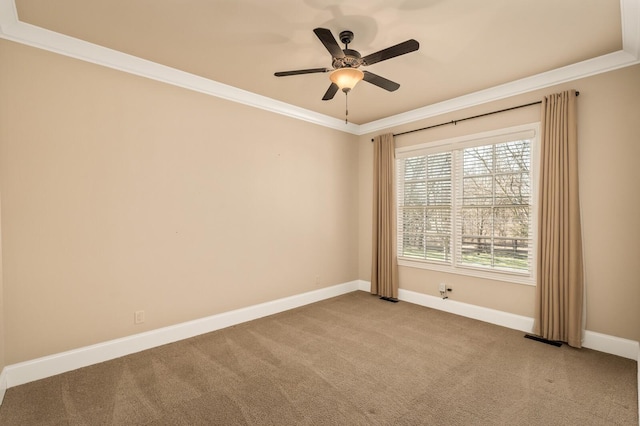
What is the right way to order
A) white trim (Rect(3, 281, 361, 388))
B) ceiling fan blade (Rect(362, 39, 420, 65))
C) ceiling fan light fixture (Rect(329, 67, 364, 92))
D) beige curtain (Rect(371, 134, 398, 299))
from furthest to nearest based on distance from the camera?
beige curtain (Rect(371, 134, 398, 299)) < white trim (Rect(3, 281, 361, 388)) < ceiling fan light fixture (Rect(329, 67, 364, 92)) < ceiling fan blade (Rect(362, 39, 420, 65))

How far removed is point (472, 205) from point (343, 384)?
2.87 meters

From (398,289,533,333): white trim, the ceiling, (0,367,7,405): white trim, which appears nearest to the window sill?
(398,289,533,333): white trim

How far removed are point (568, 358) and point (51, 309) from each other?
4.71 metres

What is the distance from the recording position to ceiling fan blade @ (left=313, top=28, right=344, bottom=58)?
2.08m

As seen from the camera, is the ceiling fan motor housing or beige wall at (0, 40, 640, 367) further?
beige wall at (0, 40, 640, 367)

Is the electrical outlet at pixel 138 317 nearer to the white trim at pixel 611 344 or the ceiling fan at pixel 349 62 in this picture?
the ceiling fan at pixel 349 62

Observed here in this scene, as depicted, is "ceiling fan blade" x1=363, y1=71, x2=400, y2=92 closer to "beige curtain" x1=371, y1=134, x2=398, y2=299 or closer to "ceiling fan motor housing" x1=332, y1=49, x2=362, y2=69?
"ceiling fan motor housing" x1=332, y1=49, x2=362, y2=69

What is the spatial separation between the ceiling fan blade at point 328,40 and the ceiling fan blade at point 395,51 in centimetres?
23

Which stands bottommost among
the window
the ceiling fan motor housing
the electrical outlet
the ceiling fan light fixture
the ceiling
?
the electrical outlet

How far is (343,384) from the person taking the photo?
260 centimetres

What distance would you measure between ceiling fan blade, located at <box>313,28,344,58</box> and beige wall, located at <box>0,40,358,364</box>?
2.00m

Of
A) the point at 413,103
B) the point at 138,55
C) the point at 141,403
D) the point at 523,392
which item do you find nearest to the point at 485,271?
the point at 523,392

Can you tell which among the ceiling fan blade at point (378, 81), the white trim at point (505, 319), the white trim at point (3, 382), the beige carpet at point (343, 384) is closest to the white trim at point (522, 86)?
the ceiling fan blade at point (378, 81)

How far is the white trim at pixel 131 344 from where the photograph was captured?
2627mm
